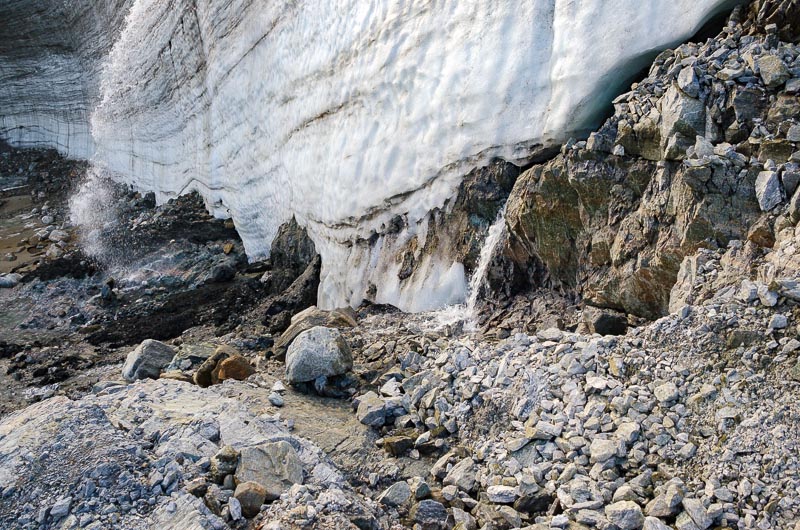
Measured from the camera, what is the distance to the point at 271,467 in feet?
12.2

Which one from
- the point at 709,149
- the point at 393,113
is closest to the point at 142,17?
the point at 393,113

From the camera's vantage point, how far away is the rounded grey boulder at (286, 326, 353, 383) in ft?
16.9

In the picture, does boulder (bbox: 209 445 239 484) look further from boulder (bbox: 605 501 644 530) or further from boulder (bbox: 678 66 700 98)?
boulder (bbox: 678 66 700 98)

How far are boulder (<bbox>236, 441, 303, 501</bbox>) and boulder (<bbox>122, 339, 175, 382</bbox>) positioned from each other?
3.05m

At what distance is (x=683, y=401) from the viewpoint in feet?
11.8

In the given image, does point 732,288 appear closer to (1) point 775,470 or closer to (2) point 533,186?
(1) point 775,470

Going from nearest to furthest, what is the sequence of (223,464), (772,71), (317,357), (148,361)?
(223,464)
(772,71)
(317,357)
(148,361)

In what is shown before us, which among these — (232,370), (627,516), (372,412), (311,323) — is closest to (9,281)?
(311,323)

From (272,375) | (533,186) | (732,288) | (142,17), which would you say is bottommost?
(272,375)

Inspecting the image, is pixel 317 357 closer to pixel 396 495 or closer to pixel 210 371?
pixel 210 371

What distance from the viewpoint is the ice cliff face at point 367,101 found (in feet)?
17.3

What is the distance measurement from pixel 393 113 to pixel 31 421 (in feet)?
15.2

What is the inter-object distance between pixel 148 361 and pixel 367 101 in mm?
3735

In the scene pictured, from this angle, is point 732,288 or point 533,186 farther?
point 533,186
